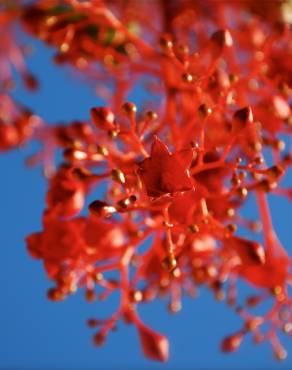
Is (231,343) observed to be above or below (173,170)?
below

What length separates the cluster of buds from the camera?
67 centimetres

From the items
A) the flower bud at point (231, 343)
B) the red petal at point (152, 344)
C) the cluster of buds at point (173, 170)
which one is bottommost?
the flower bud at point (231, 343)

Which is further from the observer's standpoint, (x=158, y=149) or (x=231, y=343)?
(x=231, y=343)

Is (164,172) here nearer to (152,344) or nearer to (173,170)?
(173,170)

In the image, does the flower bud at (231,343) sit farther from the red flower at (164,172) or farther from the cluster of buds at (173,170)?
the red flower at (164,172)

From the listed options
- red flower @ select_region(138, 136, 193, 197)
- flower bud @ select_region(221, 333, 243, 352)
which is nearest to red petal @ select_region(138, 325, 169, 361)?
flower bud @ select_region(221, 333, 243, 352)

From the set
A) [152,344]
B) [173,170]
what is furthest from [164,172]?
[152,344]

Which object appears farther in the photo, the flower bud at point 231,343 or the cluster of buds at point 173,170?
the flower bud at point 231,343

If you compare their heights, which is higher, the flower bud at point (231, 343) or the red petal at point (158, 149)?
the red petal at point (158, 149)

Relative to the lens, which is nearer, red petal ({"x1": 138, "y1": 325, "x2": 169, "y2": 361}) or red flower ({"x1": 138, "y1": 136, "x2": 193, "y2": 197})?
red flower ({"x1": 138, "y1": 136, "x2": 193, "y2": 197})

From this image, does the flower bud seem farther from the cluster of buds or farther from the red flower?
the red flower

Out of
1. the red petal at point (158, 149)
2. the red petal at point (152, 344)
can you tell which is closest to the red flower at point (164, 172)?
the red petal at point (158, 149)

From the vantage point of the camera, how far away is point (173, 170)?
0.57m

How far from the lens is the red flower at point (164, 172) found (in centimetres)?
57
